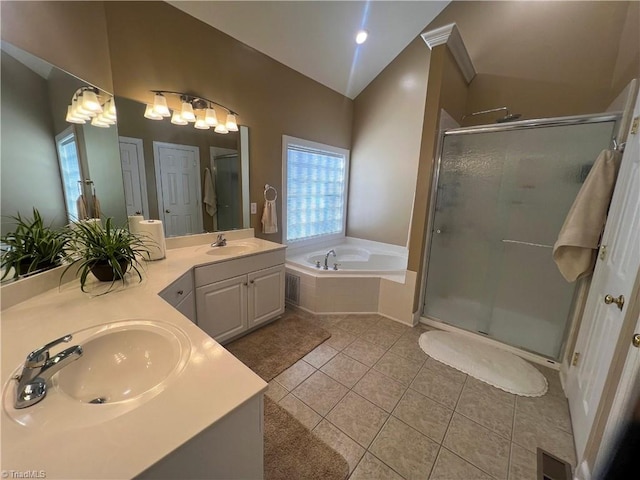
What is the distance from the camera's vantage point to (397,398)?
5.53ft

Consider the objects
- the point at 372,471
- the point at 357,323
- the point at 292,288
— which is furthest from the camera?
the point at 292,288

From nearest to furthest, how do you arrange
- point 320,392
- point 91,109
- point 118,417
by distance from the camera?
point 118,417, point 91,109, point 320,392

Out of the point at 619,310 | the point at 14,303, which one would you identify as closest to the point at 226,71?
the point at 14,303

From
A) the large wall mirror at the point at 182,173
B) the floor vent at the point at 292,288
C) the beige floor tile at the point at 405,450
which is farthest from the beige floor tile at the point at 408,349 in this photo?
the large wall mirror at the point at 182,173

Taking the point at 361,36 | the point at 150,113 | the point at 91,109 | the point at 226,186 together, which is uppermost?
the point at 361,36

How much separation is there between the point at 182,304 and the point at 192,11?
212 centimetres

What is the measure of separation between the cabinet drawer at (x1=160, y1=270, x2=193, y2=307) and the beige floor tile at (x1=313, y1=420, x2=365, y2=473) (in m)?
1.07

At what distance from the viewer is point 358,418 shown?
1.53 m

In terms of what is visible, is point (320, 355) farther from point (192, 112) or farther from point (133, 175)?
point (192, 112)

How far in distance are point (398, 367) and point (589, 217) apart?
5.15ft

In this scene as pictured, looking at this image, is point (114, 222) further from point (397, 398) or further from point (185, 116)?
point (397, 398)

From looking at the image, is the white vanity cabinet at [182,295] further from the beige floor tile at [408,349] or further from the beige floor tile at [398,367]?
the beige floor tile at [408,349]
